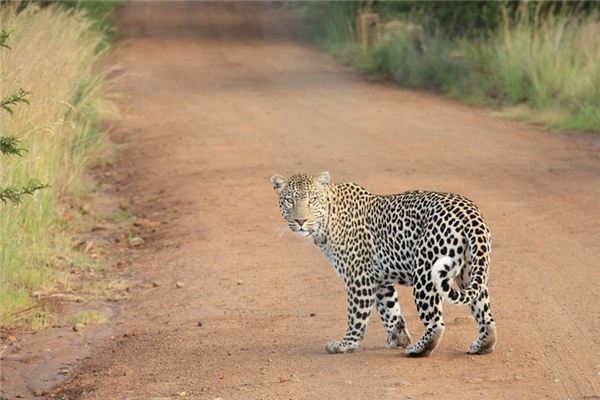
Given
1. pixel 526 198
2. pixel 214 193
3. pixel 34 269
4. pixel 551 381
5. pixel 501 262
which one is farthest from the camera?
pixel 214 193

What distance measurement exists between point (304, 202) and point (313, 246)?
3632 mm

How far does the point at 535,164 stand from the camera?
51.1ft

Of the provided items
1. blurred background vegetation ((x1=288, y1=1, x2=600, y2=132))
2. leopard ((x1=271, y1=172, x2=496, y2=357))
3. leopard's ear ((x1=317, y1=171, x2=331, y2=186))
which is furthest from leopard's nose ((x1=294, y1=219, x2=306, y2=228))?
blurred background vegetation ((x1=288, y1=1, x2=600, y2=132))

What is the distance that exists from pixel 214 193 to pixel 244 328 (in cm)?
506

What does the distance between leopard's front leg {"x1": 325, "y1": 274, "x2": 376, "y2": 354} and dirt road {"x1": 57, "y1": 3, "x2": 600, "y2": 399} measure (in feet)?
0.36

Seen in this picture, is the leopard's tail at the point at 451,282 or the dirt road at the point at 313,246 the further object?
the dirt road at the point at 313,246

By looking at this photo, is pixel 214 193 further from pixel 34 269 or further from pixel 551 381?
pixel 551 381

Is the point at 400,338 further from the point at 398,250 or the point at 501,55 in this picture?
the point at 501,55

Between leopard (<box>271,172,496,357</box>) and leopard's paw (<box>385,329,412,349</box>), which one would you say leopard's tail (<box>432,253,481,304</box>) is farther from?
leopard's paw (<box>385,329,412,349</box>)

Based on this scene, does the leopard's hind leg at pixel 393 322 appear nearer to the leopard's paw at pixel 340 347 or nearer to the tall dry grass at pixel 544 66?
the leopard's paw at pixel 340 347

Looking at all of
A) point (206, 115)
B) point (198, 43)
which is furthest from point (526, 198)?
point (198, 43)

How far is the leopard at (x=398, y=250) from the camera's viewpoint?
802 centimetres

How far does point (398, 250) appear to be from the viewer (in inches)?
333

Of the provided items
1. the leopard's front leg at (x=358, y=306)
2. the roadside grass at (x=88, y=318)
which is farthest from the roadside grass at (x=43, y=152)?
the leopard's front leg at (x=358, y=306)
